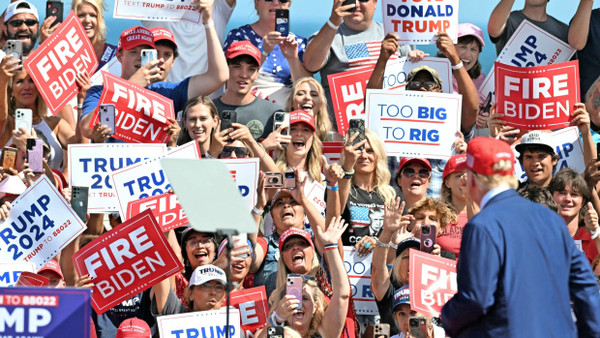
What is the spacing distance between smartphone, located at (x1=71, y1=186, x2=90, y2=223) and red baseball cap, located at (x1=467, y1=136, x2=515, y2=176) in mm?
3795

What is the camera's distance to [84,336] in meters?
6.56

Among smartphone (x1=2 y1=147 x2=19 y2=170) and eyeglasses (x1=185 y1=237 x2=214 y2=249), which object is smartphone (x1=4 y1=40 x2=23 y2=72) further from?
eyeglasses (x1=185 y1=237 x2=214 y2=249)

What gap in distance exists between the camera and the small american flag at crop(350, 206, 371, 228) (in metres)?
9.99

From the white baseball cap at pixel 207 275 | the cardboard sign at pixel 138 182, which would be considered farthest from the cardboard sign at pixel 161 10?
the white baseball cap at pixel 207 275

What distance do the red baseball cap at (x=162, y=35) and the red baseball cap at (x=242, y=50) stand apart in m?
0.53

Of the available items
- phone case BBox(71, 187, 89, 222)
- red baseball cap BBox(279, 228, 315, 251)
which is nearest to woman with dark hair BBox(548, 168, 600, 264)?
red baseball cap BBox(279, 228, 315, 251)

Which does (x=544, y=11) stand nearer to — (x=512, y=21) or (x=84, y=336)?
(x=512, y=21)

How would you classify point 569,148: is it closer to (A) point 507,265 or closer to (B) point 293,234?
(B) point 293,234

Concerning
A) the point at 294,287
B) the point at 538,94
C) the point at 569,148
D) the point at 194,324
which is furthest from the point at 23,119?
the point at 569,148

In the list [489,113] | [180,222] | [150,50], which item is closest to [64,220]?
[180,222]

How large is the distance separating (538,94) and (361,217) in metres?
2.07

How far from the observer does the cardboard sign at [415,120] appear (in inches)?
420

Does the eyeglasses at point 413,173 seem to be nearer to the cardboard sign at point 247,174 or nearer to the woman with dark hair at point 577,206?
the woman with dark hair at point 577,206

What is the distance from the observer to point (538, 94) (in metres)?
11.0
